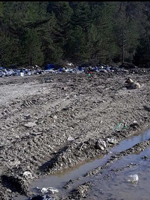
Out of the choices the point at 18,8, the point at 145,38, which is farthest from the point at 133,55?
the point at 18,8

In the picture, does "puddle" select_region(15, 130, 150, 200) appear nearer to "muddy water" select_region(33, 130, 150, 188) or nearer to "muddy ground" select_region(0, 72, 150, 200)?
"muddy water" select_region(33, 130, 150, 188)

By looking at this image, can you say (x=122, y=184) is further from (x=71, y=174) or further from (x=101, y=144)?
(x=101, y=144)

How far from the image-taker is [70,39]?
2775cm

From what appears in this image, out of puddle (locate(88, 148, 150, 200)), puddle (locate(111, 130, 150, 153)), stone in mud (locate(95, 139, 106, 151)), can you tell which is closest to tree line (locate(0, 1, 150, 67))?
puddle (locate(111, 130, 150, 153))

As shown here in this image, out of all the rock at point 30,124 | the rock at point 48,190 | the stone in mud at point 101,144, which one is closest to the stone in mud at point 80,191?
the rock at point 48,190

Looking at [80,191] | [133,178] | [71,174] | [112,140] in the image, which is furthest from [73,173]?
[112,140]

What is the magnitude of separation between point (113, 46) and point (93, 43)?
6.64 ft

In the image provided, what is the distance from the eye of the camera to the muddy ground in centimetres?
700

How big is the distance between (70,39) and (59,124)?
18.8 meters

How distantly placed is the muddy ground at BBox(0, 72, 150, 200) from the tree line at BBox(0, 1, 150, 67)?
8.24 meters

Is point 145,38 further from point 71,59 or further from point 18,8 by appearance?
point 18,8

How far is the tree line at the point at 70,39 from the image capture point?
80.9 ft

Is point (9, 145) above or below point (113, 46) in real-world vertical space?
above

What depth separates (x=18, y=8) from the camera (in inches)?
1501
